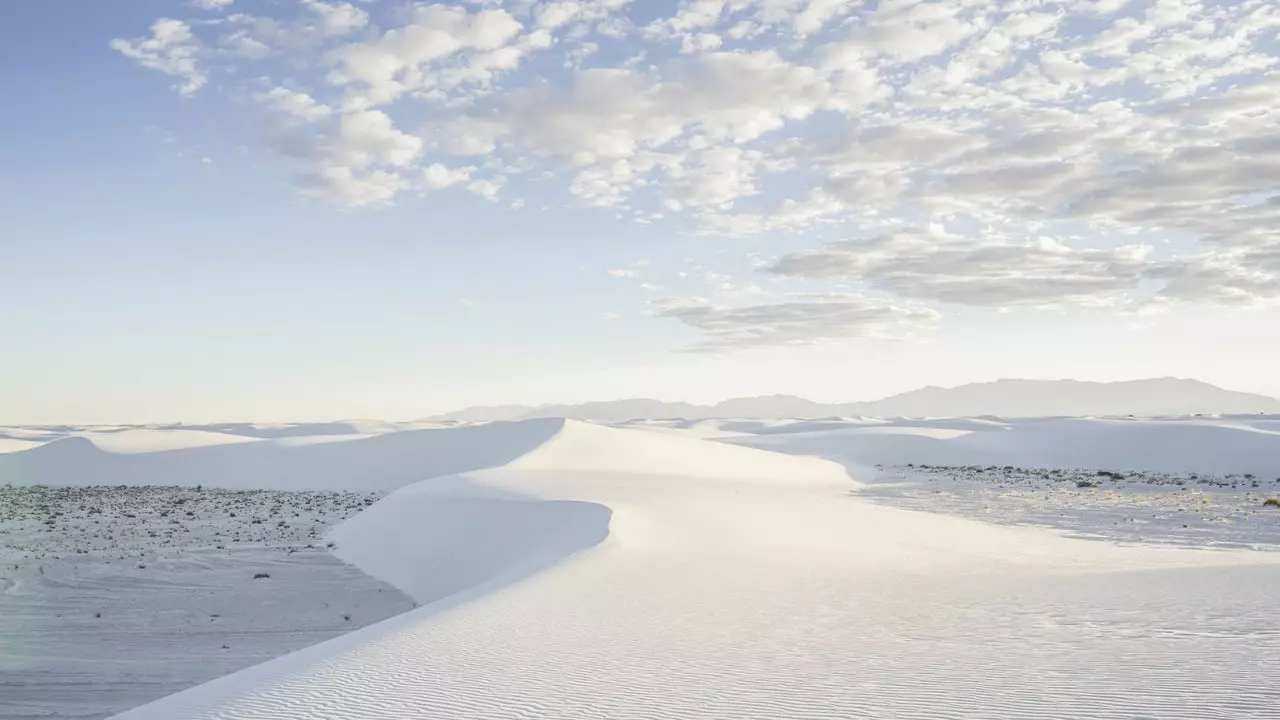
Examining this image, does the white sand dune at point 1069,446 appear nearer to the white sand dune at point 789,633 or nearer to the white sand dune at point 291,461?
the white sand dune at point 291,461

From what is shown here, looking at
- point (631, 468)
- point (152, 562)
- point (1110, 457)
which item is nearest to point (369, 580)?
point (152, 562)

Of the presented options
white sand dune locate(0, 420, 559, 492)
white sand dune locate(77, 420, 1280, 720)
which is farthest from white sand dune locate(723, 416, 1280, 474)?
white sand dune locate(77, 420, 1280, 720)

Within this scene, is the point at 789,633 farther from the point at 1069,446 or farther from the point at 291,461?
the point at 1069,446

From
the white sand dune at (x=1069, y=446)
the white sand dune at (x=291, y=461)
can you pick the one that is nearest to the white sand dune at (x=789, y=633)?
the white sand dune at (x=291, y=461)

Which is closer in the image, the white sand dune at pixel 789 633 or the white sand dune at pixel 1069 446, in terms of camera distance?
the white sand dune at pixel 789 633

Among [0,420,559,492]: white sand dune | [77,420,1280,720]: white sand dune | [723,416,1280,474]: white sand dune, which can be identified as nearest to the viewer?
[77,420,1280,720]: white sand dune

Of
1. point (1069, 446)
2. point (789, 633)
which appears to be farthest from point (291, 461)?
point (789, 633)

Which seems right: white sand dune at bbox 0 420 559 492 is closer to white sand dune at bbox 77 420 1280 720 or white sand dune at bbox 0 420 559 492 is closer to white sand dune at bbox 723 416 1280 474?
white sand dune at bbox 723 416 1280 474

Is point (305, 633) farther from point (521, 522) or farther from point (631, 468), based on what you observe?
point (631, 468)
